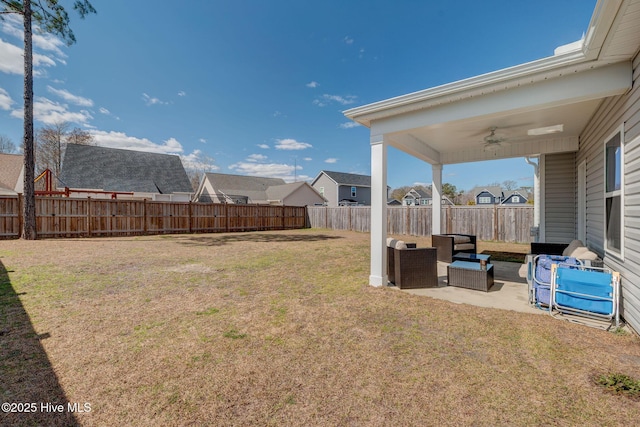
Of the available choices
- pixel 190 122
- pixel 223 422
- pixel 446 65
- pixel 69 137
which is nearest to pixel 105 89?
pixel 190 122

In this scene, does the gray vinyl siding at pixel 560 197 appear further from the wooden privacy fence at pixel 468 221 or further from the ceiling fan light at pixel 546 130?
the wooden privacy fence at pixel 468 221

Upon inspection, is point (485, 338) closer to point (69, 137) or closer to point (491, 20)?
point (491, 20)

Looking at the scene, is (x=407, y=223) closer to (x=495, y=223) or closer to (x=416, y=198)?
(x=495, y=223)

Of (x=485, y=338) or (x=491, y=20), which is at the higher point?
(x=491, y=20)

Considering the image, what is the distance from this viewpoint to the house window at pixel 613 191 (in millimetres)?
3457

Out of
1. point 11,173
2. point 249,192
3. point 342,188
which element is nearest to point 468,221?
point 342,188

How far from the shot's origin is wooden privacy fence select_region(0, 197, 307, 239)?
11297mm

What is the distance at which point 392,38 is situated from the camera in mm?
11961

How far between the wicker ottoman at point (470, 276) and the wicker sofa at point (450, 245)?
7.35 ft

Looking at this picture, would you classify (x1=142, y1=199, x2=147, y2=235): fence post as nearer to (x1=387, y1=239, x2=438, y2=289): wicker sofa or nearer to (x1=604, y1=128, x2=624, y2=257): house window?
(x1=387, y1=239, x2=438, y2=289): wicker sofa

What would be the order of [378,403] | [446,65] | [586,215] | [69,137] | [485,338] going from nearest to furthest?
[378,403] < [485,338] < [586,215] < [446,65] < [69,137]

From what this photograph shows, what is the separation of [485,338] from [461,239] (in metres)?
5.39

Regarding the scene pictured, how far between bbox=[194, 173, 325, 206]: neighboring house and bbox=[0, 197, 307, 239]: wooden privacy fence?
9.72 metres

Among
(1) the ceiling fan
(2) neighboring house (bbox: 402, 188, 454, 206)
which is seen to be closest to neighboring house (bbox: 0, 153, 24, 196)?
(1) the ceiling fan
